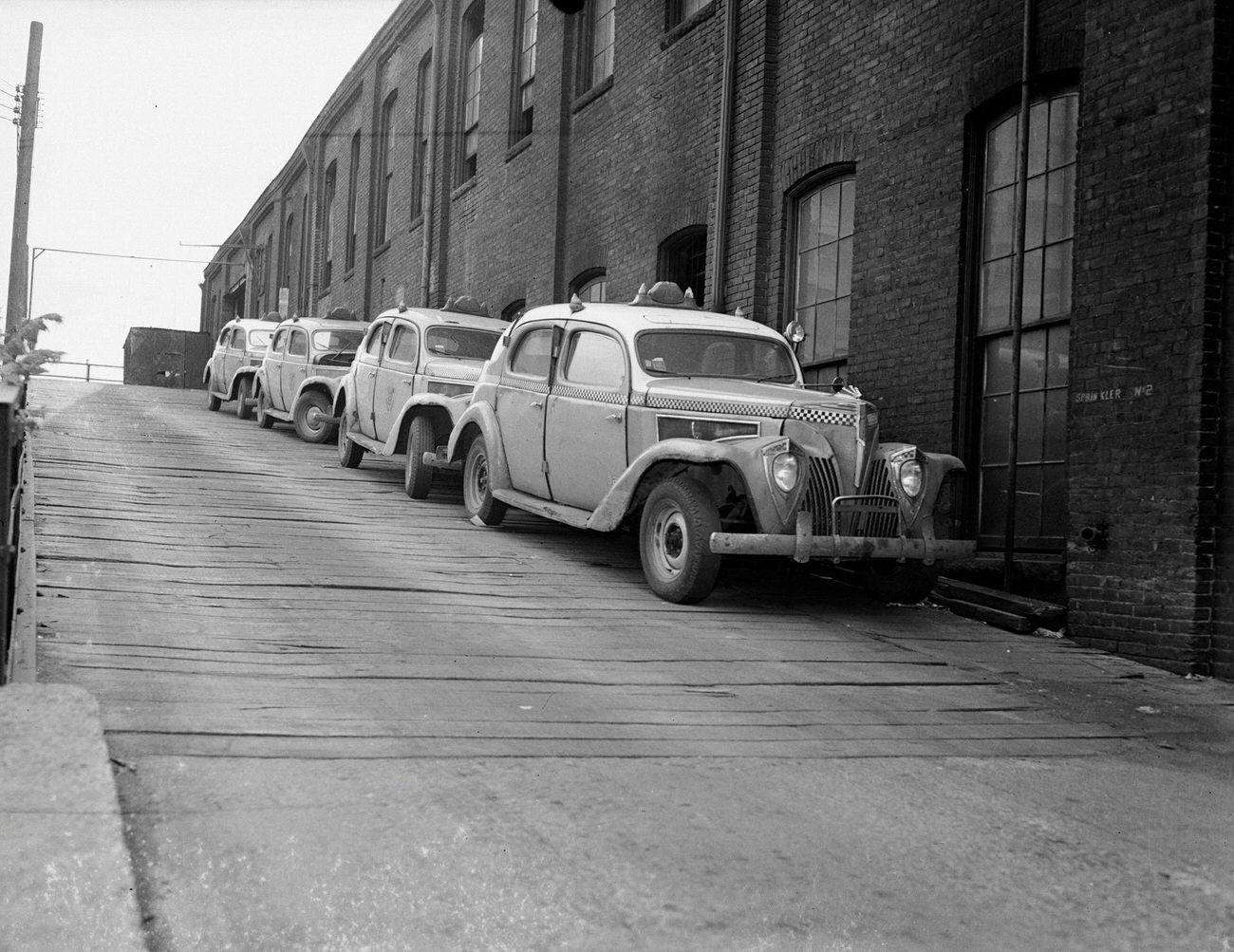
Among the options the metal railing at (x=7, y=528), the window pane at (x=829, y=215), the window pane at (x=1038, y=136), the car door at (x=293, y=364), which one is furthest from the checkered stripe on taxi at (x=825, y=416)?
the car door at (x=293, y=364)

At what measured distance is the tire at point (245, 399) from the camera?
76.6 feet

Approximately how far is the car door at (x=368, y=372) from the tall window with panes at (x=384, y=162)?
13.4 metres

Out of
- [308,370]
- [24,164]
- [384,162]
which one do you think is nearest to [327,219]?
[384,162]

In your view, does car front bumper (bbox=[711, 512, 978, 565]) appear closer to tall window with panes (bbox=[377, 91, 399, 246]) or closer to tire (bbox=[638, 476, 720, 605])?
tire (bbox=[638, 476, 720, 605])

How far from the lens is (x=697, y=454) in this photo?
28.3 feet

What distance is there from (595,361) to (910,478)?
8.87ft

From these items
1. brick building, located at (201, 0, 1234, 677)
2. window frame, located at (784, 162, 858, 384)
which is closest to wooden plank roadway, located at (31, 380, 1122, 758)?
brick building, located at (201, 0, 1234, 677)

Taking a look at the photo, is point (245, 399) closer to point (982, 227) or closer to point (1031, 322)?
point (982, 227)

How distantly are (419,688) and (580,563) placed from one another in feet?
14.0

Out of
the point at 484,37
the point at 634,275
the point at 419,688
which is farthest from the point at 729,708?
the point at 484,37

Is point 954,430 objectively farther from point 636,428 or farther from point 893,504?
point 636,428

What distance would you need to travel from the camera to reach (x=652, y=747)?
5152 mm

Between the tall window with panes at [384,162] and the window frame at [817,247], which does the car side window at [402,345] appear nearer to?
the window frame at [817,247]

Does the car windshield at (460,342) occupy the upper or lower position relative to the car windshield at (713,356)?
upper
